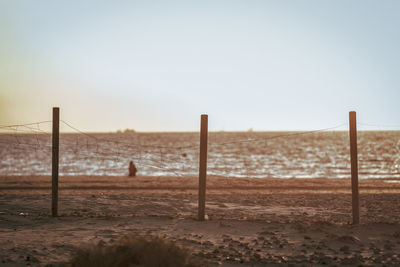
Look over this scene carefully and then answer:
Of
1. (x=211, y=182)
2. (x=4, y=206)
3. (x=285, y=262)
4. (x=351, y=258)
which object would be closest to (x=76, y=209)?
(x=4, y=206)

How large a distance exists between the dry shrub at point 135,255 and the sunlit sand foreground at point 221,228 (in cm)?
125

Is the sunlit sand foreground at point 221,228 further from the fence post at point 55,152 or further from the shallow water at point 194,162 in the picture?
the shallow water at point 194,162

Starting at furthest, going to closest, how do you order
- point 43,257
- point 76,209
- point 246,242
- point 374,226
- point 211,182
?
point 211,182
point 76,209
point 374,226
point 246,242
point 43,257

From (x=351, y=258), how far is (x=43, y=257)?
5509mm

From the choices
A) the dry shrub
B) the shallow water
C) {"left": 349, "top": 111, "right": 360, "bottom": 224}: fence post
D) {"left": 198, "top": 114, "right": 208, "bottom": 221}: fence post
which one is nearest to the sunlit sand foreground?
{"left": 349, "top": 111, "right": 360, "bottom": 224}: fence post

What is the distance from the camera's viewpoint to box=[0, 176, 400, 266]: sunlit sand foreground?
22.3ft

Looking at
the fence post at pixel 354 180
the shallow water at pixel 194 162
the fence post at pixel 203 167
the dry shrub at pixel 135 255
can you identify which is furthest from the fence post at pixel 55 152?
the fence post at pixel 354 180

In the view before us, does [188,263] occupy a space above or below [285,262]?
above

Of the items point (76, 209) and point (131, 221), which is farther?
point (76, 209)

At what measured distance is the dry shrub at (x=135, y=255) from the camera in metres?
4.95

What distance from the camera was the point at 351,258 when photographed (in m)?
6.77

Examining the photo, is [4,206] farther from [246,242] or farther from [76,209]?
[246,242]

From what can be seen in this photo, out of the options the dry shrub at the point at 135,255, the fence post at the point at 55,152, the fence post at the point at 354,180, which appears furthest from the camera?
the fence post at the point at 55,152

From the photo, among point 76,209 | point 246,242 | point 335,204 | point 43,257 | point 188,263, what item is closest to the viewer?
point 188,263
